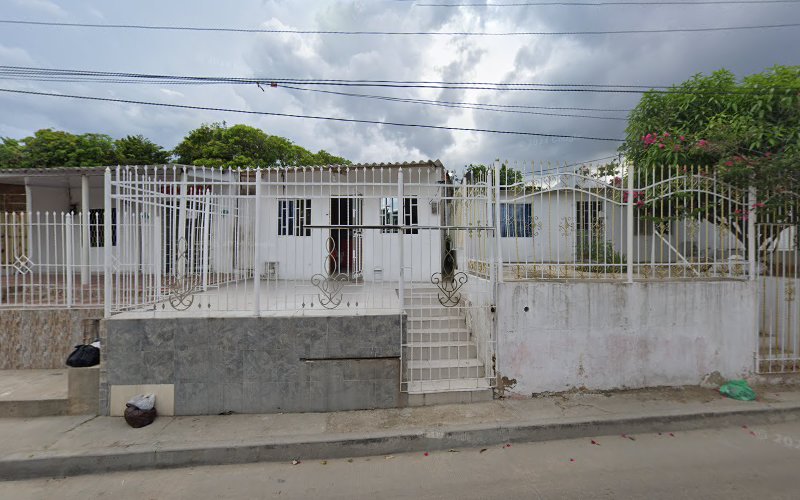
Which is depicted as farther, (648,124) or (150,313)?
(648,124)

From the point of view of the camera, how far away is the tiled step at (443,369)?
437cm

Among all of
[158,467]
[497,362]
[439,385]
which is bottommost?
[158,467]

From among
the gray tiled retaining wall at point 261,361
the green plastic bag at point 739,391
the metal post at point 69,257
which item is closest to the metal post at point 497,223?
the gray tiled retaining wall at point 261,361

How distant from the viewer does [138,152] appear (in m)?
15.2

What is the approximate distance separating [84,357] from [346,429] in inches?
124

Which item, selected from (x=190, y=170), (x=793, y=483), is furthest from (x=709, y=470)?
(x=190, y=170)

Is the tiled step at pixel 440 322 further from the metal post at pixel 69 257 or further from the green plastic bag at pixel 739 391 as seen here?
the metal post at pixel 69 257

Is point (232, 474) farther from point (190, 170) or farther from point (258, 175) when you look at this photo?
point (190, 170)

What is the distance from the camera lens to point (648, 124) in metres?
6.21

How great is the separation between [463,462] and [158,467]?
2.84m

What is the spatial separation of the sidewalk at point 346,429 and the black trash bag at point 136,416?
3.1 inches

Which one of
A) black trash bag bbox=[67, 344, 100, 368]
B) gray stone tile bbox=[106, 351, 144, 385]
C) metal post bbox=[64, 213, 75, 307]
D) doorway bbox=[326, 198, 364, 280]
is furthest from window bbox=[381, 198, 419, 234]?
metal post bbox=[64, 213, 75, 307]

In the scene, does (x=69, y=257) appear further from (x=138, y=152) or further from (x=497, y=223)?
(x=138, y=152)

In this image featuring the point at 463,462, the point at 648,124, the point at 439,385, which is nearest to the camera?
the point at 463,462
